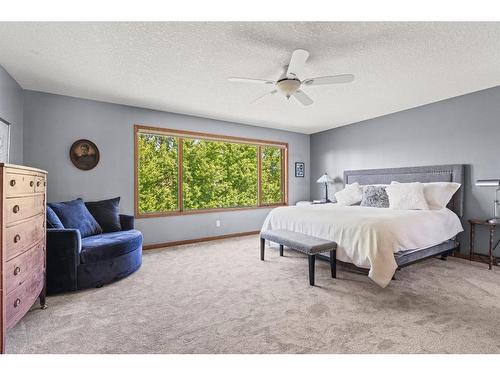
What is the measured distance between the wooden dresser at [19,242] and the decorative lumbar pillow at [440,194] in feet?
15.4

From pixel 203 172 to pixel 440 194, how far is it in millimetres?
4013

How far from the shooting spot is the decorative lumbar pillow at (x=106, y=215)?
138 inches

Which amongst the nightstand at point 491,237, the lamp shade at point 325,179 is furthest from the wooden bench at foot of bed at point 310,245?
the lamp shade at point 325,179

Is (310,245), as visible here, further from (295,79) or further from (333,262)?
(295,79)

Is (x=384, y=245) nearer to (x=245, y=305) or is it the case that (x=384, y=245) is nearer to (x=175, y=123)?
(x=245, y=305)

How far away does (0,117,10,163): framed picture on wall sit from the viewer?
2819mm

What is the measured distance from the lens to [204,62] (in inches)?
107

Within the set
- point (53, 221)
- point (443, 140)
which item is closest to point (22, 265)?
point (53, 221)

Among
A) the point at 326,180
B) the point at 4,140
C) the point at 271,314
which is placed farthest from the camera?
the point at 326,180

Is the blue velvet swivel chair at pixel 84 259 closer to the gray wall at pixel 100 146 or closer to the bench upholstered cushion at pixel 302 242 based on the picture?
the gray wall at pixel 100 146

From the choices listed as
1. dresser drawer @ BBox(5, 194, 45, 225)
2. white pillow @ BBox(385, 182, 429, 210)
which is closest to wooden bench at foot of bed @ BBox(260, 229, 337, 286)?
white pillow @ BBox(385, 182, 429, 210)

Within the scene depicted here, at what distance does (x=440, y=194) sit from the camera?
373 centimetres
